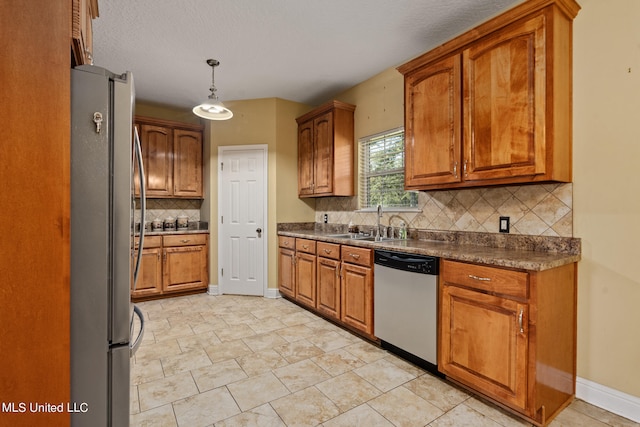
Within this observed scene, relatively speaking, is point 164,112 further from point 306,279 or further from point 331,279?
point 331,279

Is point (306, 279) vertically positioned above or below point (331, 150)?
below

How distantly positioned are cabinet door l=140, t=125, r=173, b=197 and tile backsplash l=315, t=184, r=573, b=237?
10.6 feet

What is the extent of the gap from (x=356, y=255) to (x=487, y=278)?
1.27 metres

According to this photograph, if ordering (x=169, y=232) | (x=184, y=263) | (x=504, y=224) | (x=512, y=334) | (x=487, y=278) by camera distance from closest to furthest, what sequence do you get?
(x=512, y=334) → (x=487, y=278) → (x=504, y=224) → (x=169, y=232) → (x=184, y=263)

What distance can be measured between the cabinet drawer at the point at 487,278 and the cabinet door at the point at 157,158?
4068mm

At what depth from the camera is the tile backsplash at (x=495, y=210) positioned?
2154 mm

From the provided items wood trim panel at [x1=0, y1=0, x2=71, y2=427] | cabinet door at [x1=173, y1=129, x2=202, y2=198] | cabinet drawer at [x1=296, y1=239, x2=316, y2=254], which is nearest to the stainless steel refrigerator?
wood trim panel at [x1=0, y1=0, x2=71, y2=427]

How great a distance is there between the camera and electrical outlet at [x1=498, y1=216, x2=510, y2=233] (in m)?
2.41

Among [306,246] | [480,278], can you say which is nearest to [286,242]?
[306,246]

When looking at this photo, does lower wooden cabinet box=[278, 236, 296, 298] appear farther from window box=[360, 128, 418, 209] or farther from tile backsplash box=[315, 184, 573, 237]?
tile backsplash box=[315, 184, 573, 237]

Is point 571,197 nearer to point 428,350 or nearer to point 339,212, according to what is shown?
point 428,350

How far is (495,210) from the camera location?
2.51 m

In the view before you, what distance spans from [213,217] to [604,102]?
170 inches

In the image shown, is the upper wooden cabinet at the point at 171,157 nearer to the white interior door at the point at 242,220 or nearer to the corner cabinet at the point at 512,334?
the white interior door at the point at 242,220
